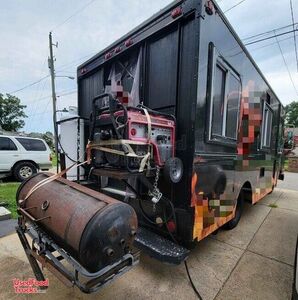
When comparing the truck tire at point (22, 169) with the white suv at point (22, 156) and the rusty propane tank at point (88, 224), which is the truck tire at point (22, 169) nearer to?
the white suv at point (22, 156)

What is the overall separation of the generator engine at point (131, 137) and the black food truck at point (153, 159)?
0.04ft

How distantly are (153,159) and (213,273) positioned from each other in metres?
1.68

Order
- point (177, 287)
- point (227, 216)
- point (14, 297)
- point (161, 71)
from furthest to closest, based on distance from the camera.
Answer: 1. point (227, 216)
2. point (161, 71)
3. point (177, 287)
4. point (14, 297)

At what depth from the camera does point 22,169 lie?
8727 millimetres

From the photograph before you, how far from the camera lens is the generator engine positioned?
6.63 feet

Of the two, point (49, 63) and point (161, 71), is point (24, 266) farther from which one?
point (49, 63)

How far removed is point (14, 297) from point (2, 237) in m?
1.65

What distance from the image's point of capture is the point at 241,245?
3.47 meters

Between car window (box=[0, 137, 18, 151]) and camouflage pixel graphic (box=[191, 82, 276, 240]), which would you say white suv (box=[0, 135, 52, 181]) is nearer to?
car window (box=[0, 137, 18, 151])

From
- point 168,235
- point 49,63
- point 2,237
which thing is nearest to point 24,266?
point 2,237

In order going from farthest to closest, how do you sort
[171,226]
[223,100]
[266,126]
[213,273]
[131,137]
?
[266,126], [223,100], [213,273], [171,226], [131,137]

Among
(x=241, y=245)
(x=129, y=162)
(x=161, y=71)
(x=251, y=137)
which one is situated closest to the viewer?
(x=129, y=162)

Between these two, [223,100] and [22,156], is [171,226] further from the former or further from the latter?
[22,156]

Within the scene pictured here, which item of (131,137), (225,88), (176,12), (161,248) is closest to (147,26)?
(176,12)
